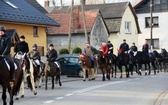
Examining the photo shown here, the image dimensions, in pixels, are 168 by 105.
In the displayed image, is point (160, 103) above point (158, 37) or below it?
below

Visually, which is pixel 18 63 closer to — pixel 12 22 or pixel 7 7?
pixel 12 22

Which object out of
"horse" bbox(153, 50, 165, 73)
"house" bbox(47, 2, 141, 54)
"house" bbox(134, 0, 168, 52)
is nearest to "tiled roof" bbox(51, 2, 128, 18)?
"house" bbox(47, 2, 141, 54)

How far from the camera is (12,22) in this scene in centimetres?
3250

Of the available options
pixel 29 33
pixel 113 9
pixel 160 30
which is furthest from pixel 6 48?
pixel 160 30

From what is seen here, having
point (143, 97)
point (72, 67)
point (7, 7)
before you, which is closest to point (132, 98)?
point (143, 97)

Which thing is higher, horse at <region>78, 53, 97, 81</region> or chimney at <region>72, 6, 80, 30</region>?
chimney at <region>72, 6, 80, 30</region>

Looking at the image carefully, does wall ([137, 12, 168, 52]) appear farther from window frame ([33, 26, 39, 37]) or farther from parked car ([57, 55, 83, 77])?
parked car ([57, 55, 83, 77])

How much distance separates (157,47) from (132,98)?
5388 cm

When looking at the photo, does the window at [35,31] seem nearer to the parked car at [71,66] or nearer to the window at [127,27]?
the parked car at [71,66]

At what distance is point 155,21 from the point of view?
231 feet

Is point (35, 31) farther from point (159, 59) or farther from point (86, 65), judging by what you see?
point (159, 59)

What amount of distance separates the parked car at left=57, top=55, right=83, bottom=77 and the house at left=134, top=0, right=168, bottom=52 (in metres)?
36.4

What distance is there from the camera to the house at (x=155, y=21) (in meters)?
69.6

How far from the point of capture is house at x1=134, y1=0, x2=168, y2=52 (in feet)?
228
